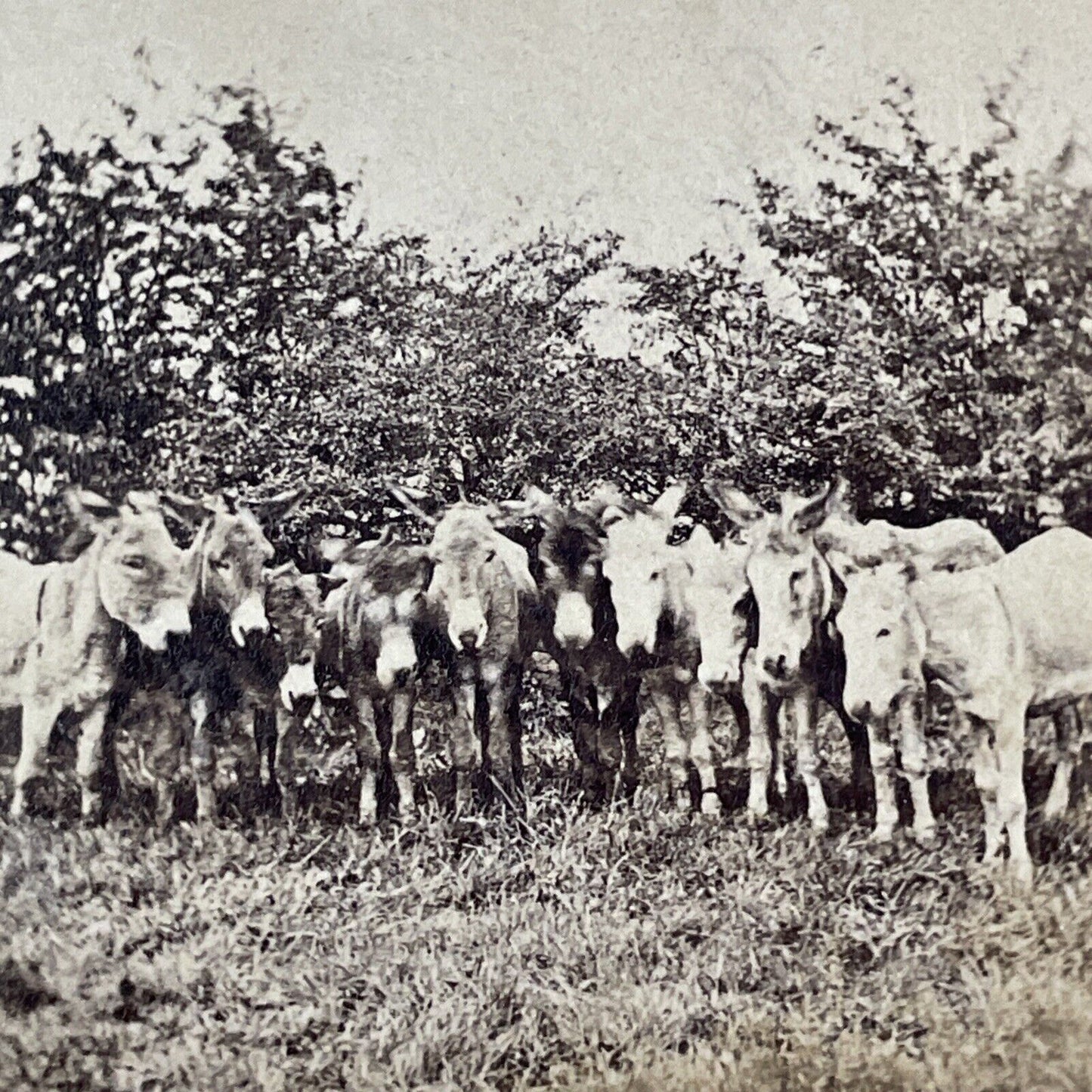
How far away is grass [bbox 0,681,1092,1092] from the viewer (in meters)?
1.46

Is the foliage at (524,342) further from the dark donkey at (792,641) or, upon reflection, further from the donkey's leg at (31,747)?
the donkey's leg at (31,747)

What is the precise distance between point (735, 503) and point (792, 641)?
20cm

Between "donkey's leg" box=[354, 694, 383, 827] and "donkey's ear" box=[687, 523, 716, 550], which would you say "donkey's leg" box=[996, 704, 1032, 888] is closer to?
"donkey's ear" box=[687, 523, 716, 550]

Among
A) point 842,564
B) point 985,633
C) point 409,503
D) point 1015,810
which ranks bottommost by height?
point 1015,810

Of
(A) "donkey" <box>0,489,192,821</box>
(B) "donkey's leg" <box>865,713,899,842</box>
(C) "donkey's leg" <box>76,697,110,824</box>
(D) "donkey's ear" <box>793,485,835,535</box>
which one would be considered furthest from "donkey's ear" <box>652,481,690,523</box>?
(C) "donkey's leg" <box>76,697,110,824</box>

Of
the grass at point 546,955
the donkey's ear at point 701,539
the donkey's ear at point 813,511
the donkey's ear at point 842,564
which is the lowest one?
the grass at point 546,955

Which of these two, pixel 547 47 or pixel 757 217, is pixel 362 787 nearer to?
pixel 757 217

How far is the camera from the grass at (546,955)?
1459mm

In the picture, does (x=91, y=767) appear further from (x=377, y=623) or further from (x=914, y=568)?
(x=914, y=568)

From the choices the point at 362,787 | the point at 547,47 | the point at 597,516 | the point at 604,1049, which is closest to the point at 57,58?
the point at 547,47

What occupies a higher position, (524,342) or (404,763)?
(524,342)

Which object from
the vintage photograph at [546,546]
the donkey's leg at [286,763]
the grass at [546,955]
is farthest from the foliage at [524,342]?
the grass at [546,955]

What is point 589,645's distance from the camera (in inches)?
59.9

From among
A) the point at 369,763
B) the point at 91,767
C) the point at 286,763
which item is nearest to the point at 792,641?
the point at 369,763
